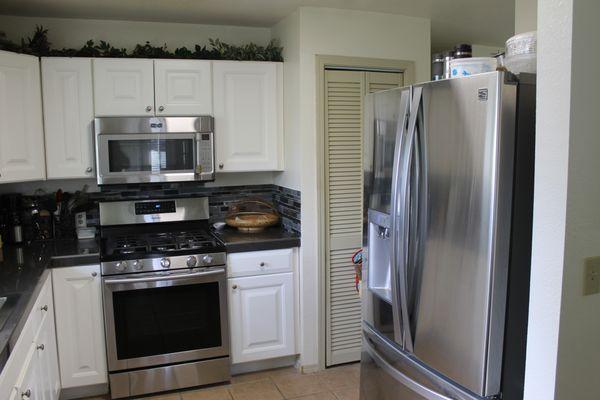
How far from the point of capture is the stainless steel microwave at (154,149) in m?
3.23

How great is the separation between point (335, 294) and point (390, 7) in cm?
183

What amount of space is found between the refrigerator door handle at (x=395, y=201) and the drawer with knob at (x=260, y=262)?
1.32 metres

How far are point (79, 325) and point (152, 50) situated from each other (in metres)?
1.71

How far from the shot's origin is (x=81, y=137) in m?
3.24

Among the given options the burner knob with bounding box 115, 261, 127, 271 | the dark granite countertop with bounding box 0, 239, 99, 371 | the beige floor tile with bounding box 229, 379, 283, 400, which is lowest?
the beige floor tile with bounding box 229, 379, 283, 400

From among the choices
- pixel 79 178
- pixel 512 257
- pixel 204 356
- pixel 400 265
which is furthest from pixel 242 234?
pixel 512 257

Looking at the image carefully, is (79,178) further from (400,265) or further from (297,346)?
(400,265)

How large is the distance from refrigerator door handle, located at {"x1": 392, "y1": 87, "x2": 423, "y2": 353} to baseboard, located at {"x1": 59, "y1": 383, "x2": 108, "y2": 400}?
6.53 ft

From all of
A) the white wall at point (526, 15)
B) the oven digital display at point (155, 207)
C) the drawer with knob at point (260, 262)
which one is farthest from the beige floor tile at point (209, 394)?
the white wall at point (526, 15)

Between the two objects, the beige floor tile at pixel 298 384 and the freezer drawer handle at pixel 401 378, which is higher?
the freezer drawer handle at pixel 401 378

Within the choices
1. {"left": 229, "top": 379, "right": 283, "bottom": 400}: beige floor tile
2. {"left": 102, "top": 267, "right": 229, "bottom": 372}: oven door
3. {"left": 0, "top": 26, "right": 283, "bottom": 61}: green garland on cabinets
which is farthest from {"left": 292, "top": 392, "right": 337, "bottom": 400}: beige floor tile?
{"left": 0, "top": 26, "right": 283, "bottom": 61}: green garland on cabinets

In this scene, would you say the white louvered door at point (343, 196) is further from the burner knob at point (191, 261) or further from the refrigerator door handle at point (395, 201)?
the refrigerator door handle at point (395, 201)

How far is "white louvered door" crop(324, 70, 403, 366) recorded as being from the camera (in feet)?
11.0

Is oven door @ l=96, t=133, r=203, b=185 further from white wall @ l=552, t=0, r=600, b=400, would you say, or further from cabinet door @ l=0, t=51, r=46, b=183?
white wall @ l=552, t=0, r=600, b=400
